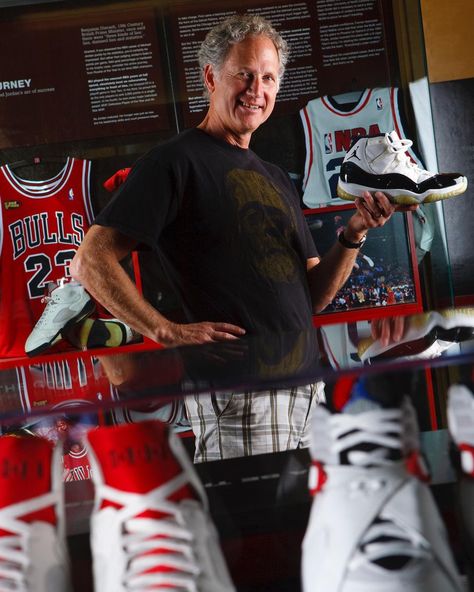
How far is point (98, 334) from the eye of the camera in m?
2.62

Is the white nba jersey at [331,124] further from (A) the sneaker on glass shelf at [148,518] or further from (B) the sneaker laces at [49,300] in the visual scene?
(A) the sneaker on glass shelf at [148,518]

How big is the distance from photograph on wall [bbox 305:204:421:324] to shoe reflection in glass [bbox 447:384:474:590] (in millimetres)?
2242

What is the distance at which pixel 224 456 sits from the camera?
0.64 metres

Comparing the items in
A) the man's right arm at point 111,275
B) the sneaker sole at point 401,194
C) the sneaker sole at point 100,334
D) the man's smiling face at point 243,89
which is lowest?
the sneaker sole at point 100,334

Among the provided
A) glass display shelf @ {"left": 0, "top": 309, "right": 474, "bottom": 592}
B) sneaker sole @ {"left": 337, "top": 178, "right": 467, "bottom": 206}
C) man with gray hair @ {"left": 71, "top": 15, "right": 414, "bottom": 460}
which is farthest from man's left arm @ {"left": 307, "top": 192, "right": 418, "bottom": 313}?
glass display shelf @ {"left": 0, "top": 309, "right": 474, "bottom": 592}

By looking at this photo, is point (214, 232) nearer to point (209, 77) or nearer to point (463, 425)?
point (209, 77)

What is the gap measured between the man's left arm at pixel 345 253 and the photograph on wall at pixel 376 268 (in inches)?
49.3

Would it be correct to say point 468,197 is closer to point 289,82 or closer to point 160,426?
point 289,82

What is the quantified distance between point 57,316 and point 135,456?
2.20 metres

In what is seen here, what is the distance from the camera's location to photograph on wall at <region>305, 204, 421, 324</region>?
108 inches

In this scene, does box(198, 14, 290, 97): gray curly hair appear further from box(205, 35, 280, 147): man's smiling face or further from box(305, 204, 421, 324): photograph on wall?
box(305, 204, 421, 324): photograph on wall

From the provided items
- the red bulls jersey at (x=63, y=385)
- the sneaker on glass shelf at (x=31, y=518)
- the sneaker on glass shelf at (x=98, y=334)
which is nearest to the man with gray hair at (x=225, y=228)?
the red bulls jersey at (x=63, y=385)

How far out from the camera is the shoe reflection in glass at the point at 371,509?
17.1 inches

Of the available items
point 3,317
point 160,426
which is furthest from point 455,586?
point 3,317
